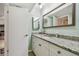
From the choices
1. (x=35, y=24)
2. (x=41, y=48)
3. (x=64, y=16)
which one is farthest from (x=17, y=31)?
(x=35, y=24)

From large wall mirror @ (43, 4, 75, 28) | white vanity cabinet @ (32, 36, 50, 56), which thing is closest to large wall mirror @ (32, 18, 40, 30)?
white vanity cabinet @ (32, 36, 50, 56)

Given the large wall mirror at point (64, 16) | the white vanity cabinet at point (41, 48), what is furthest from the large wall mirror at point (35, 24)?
the large wall mirror at point (64, 16)

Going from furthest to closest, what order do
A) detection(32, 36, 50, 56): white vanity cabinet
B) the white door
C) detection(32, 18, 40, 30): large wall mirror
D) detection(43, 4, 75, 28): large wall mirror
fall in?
detection(32, 18, 40, 30): large wall mirror, the white door, detection(32, 36, 50, 56): white vanity cabinet, detection(43, 4, 75, 28): large wall mirror

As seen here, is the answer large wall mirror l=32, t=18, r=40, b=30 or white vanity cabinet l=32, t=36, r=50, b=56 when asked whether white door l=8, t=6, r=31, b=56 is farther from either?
large wall mirror l=32, t=18, r=40, b=30

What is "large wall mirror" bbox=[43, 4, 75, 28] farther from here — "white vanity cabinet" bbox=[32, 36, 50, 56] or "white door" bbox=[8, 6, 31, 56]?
"white door" bbox=[8, 6, 31, 56]

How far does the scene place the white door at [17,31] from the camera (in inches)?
84.0

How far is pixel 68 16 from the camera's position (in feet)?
6.19

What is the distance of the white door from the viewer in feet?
7.00

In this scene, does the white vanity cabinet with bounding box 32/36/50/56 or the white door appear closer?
the white vanity cabinet with bounding box 32/36/50/56

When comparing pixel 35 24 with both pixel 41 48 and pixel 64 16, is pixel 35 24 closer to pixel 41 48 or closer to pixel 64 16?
pixel 41 48

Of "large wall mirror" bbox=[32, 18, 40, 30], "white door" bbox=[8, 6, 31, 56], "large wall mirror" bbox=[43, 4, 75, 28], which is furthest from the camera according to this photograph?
"large wall mirror" bbox=[32, 18, 40, 30]

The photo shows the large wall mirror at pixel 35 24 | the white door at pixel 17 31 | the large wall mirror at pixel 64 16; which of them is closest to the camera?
the large wall mirror at pixel 64 16

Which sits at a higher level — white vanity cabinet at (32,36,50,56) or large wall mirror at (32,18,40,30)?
large wall mirror at (32,18,40,30)

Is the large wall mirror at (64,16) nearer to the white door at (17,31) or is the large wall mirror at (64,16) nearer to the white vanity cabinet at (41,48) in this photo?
the white vanity cabinet at (41,48)
